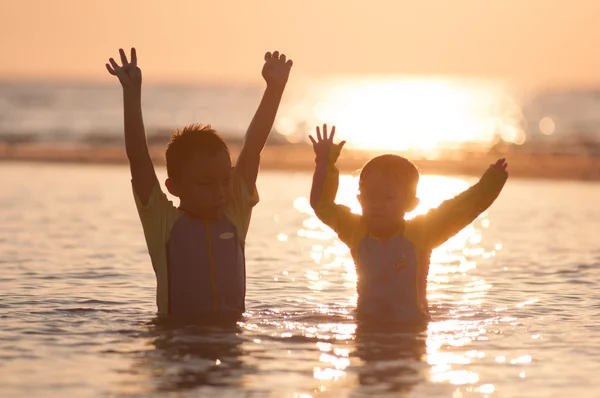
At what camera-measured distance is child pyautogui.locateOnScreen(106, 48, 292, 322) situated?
7.23 m

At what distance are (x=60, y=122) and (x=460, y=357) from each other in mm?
49950

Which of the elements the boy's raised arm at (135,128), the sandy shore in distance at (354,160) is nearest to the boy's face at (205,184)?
the boy's raised arm at (135,128)

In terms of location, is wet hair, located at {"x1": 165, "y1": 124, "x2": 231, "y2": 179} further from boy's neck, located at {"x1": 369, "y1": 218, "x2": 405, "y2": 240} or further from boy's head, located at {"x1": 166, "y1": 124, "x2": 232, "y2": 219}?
boy's neck, located at {"x1": 369, "y1": 218, "x2": 405, "y2": 240}

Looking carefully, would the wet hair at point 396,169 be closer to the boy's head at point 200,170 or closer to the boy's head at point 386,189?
the boy's head at point 386,189

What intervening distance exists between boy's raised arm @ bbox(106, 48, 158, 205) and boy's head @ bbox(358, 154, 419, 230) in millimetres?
1451

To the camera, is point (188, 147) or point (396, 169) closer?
point (188, 147)

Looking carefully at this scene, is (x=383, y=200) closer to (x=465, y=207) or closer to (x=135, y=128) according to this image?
(x=465, y=207)

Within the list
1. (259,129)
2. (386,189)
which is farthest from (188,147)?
(386,189)

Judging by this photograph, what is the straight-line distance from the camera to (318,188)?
767cm

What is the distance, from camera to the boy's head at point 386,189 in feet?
24.7

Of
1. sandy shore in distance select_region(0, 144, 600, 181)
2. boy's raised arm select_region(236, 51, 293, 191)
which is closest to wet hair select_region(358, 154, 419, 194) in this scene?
boy's raised arm select_region(236, 51, 293, 191)

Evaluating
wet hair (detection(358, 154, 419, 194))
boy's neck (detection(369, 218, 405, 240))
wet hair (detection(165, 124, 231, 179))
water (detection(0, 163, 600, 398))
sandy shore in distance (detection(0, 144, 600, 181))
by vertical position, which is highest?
sandy shore in distance (detection(0, 144, 600, 181))

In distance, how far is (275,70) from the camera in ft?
25.6

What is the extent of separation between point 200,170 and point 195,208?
1.04 feet
